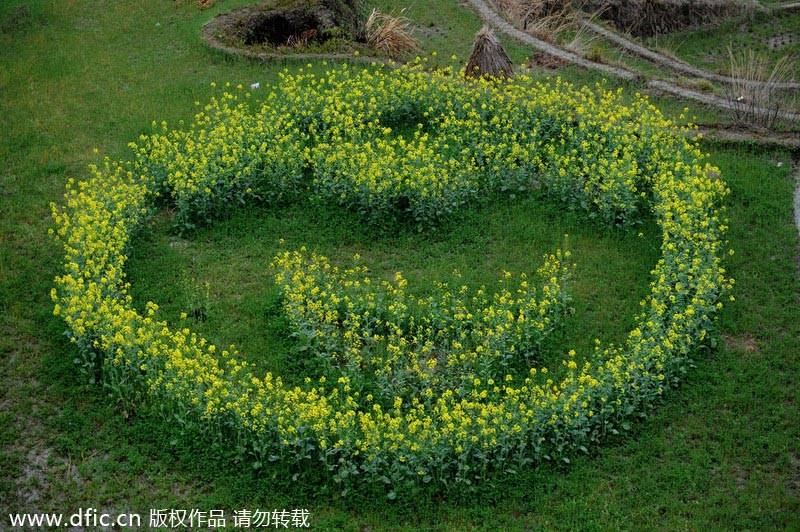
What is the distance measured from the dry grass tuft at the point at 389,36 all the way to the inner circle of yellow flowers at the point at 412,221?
1128mm

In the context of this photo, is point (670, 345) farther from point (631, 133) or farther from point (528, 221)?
point (631, 133)

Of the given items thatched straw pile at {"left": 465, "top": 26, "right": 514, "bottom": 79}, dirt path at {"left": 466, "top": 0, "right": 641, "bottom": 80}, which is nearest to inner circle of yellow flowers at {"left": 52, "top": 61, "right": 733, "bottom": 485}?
thatched straw pile at {"left": 465, "top": 26, "right": 514, "bottom": 79}

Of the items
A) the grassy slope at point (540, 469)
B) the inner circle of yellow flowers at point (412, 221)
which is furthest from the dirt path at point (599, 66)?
the grassy slope at point (540, 469)

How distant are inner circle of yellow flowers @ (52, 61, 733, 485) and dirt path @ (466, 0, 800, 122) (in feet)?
2.74

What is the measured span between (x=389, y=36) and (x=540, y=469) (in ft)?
30.5

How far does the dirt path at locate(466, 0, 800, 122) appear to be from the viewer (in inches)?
497

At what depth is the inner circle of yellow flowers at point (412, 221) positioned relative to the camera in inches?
286

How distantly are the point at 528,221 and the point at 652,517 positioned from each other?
14.1 ft

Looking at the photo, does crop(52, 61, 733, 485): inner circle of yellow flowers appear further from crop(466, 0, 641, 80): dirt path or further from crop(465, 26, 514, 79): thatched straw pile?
crop(466, 0, 641, 80): dirt path

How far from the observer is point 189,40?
1441 centimetres

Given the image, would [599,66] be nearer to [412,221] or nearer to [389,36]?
[389,36]

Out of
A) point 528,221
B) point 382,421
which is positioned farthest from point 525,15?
point 382,421

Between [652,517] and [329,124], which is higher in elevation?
[329,124]

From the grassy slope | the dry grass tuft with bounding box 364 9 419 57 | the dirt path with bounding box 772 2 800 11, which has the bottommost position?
the grassy slope
